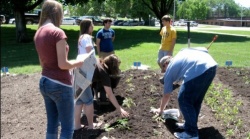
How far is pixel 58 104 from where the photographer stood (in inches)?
128

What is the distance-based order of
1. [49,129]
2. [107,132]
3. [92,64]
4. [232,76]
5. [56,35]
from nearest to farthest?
1. [56,35]
2. [49,129]
3. [92,64]
4. [107,132]
5. [232,76]

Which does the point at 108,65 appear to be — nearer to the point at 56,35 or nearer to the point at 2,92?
the point at 56,35

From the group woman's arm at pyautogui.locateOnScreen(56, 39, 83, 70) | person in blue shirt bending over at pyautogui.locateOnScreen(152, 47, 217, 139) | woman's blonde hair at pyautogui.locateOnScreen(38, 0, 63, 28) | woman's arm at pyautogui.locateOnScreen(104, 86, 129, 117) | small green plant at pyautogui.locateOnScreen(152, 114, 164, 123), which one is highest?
woman's blonde hair at pyautogui.locateOnScreen(38, 0, 63, 28)

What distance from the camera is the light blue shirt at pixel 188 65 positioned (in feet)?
13.1

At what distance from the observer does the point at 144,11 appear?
60.3 meters

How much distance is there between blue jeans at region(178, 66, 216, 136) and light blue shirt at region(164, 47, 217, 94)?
0.06 metres

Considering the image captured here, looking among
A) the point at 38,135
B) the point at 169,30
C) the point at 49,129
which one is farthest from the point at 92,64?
the point at 169,30

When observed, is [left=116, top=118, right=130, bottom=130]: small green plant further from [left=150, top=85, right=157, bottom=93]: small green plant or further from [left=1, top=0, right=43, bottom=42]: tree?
[left=1, top=0, right=43, bottom=42]: tree

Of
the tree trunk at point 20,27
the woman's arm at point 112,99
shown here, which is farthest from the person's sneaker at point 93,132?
the tree trunk at point 20,27

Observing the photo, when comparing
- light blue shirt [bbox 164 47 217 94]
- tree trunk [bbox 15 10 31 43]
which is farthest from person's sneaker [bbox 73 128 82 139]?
tree trunk [bbox 15 10 31 43]

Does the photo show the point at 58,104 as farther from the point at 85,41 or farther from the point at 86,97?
the point at 85,41

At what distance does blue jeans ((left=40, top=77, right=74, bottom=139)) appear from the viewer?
319cm

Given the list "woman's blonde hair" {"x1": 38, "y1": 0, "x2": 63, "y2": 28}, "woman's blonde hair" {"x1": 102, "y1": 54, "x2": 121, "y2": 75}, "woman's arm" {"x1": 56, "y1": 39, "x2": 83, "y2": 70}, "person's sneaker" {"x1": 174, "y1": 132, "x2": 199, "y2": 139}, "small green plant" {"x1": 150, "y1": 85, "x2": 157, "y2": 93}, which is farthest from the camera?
"small green plant" {"x1": 150, "y1": 85, "x2": 157, "y2": 93}

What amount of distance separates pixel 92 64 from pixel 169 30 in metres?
4.75
